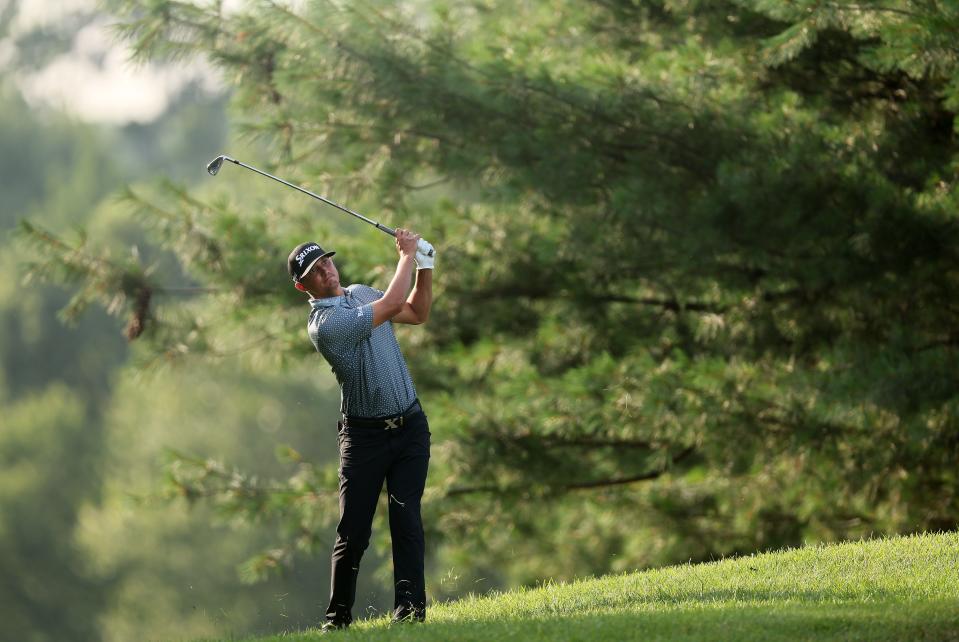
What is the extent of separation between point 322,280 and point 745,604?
2.42m

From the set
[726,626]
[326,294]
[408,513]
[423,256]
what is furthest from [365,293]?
[726,626]

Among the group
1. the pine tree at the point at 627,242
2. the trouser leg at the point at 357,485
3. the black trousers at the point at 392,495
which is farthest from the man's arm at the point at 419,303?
the pine tree at the point at 627,242

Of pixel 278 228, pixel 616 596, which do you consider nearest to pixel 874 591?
pixel 616 596

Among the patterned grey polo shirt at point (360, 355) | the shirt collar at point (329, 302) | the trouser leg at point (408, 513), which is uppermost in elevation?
the shirt collar at point (329, 302)

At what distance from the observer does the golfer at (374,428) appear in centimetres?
623

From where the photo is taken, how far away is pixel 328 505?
11742mm

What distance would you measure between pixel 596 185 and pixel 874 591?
4324 millimetres

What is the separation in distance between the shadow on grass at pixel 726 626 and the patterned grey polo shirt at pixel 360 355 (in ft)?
3.31

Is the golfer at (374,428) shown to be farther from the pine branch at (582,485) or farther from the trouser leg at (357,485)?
the pine branch at (582,485)

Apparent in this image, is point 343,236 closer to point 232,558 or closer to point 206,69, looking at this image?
point 206,69

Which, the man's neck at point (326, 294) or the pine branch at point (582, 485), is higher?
the man's neck at point (326, 294)

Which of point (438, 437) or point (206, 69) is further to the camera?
point (206, 69)

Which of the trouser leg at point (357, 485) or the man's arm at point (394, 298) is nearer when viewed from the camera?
the man's arm at point (394, 298)

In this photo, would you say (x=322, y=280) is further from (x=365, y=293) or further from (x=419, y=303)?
(x=419, y=303)
